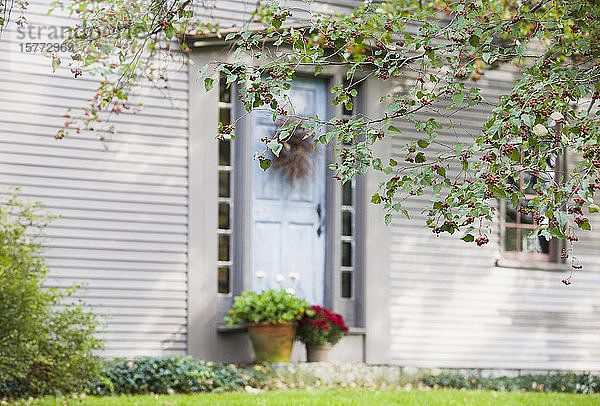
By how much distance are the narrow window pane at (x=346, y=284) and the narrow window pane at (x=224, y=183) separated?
1.61m

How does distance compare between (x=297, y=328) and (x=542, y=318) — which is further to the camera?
(x=542, y=318)

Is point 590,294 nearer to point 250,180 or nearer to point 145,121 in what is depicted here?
point 250,180

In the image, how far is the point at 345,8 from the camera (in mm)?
9734

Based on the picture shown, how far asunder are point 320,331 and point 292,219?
132 cm

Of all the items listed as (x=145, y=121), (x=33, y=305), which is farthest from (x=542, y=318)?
(x=33, y=305)

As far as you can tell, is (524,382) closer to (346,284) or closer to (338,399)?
(346,284)

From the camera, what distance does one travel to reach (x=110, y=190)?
8.55 meters

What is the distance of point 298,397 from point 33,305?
7.59 feet

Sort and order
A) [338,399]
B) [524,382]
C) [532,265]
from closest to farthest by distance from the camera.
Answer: [338,399]
[524,382]
[532,265]

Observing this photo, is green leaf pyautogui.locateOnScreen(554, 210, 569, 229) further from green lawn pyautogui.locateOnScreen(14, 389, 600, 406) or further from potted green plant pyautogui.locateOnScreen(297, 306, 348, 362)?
potted green plant pyautogui.locateOnScreen(297, 306, 348, 362)

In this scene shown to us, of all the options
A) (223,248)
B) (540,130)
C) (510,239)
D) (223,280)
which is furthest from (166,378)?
(540,130)

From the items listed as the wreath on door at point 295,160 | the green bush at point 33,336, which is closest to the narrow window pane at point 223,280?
the wreath on door at point 295,160

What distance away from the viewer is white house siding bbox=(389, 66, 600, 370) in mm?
9766

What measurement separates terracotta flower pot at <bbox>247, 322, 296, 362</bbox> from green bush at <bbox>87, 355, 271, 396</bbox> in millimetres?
469
